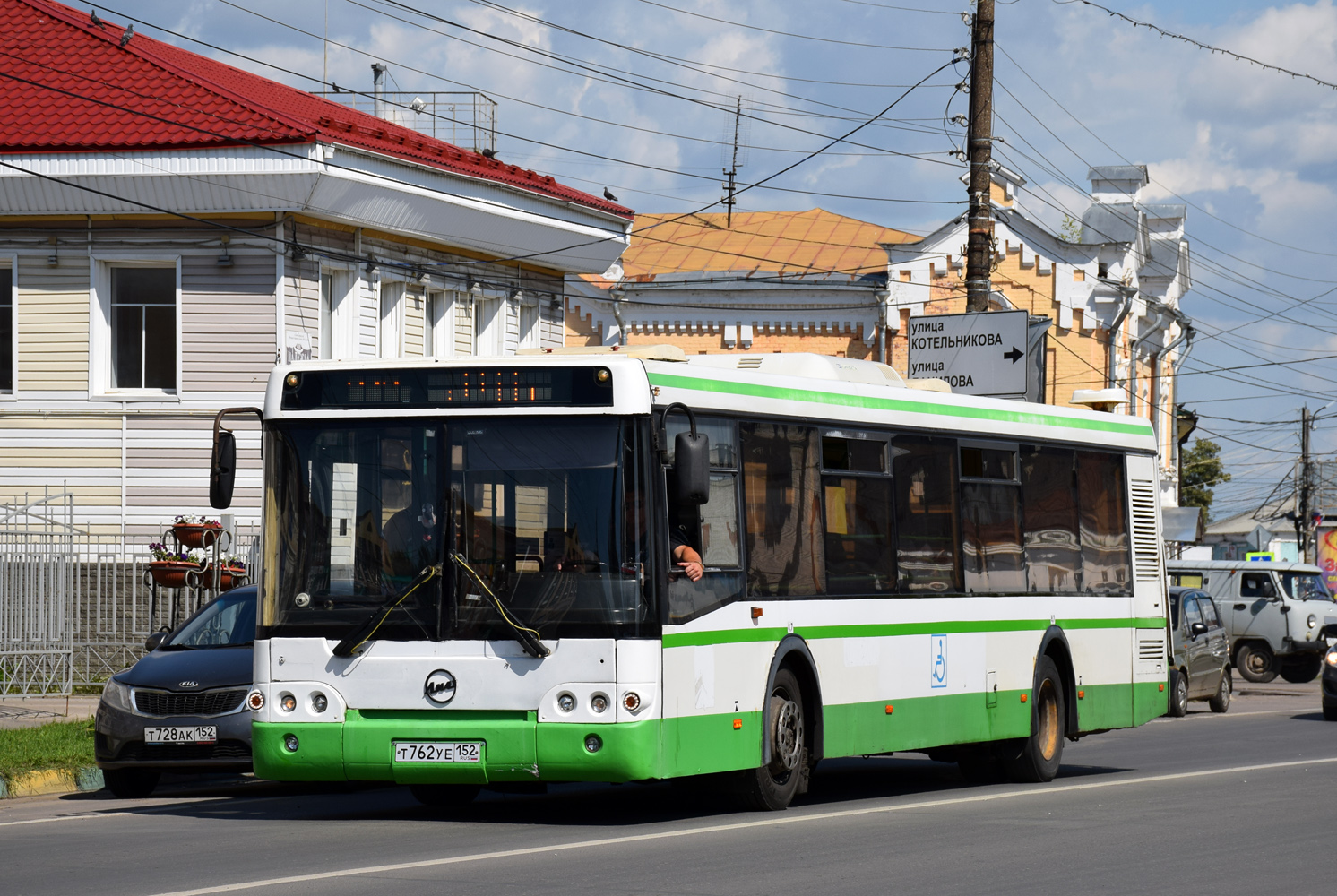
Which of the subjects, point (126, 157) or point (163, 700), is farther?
point (126, 157)

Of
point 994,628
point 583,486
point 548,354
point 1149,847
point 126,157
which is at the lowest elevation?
point 1149,847

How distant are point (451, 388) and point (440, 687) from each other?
1.75m

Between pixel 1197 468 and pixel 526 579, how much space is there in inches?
3362

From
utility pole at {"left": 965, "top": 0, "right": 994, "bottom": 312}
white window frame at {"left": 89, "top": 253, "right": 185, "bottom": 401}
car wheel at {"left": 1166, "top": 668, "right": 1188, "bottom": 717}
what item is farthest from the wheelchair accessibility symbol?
white window frame at {"left": 89, "top": 253, "right": 185, "bottom": 401}

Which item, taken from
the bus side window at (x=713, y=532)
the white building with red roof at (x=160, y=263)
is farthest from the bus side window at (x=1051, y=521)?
the white building with red roof at (x=160, y=263)

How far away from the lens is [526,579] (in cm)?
1093

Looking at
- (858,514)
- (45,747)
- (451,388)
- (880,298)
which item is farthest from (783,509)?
(880,298)

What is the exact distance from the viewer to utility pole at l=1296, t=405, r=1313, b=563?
67.7 m

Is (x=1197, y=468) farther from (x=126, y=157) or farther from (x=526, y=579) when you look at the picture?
(x=526, y=579)

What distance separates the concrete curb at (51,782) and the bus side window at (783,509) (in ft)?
20.3

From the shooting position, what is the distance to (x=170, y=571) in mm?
22688

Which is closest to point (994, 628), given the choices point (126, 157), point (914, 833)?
point (914, 833)

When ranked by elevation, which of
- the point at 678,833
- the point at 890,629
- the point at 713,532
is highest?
the point at 713,532

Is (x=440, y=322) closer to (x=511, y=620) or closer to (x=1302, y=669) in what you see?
(x=1302, y=669)
